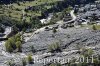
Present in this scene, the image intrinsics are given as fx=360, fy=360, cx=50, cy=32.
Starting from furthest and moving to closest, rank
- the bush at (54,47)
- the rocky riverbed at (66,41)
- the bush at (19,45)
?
1. the bush at (19,45)
2. the bush at (54,47)
3. the rocky riverbed at (66,41)

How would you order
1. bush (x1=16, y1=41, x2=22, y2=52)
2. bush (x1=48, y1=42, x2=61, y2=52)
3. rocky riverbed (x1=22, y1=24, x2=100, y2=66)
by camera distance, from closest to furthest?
rocky riverbed (x1=22, y1=24, x2=100, y2=66), bush (x1=48, y1=42, x2=61, y2=52), bush (x1=16, y1=41, x2=22, y2=52)

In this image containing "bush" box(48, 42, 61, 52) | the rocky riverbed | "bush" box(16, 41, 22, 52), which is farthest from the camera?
"bush" box(16, 41, 22, 52)

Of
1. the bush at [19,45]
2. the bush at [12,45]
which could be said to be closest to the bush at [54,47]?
the bush at [19,45]

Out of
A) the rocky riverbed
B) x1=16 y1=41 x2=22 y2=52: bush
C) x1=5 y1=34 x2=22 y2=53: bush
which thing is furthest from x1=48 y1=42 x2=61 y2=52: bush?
x1=5 y1=34 x2=22 y2=53: bush

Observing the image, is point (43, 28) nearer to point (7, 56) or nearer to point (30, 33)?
point (30, 33)

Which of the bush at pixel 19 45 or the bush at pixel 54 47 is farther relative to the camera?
the bush at pixel 19 45

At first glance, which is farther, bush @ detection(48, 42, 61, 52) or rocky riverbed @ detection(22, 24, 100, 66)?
bush @ detection(48, 42, 61, 52)

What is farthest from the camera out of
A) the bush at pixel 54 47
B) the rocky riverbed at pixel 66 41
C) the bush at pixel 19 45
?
the bush at pixel 19 45

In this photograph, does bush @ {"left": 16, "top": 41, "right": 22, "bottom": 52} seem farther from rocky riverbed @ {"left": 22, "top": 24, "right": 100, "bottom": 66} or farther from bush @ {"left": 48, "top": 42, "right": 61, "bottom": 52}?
bush @ {"left": 48, "top": 42, "right": 61, "bottom": 52}

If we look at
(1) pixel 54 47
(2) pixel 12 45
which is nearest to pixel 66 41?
(1) pixel 54 47

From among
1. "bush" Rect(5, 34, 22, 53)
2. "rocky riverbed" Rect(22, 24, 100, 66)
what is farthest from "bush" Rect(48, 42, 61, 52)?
"bush" Rect(5, 34, 22, 53)

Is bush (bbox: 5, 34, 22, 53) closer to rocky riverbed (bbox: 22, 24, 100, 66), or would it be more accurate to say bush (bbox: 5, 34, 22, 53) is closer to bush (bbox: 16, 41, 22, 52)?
bush (bbox: 16, 41, 22, 52)

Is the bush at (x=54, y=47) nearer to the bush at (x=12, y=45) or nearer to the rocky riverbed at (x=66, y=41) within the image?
the rocky riverbed at (x=66, y=41)
